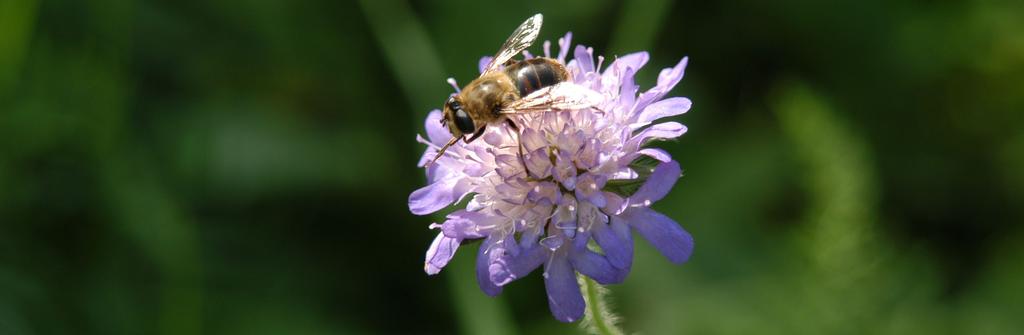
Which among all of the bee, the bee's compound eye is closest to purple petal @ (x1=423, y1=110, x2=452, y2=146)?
the bee

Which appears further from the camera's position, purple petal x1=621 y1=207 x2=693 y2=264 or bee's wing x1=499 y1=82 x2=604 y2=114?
bee's wing x1=499 y1=82 x2=604 y2=114

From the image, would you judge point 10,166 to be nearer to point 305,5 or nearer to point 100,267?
point 100,267

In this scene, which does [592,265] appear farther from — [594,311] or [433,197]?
[433,197]

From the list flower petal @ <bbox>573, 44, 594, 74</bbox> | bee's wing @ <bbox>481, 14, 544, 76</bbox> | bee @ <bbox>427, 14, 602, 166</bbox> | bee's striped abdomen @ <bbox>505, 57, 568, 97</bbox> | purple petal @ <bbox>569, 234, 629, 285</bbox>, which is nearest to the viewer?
purple petal @ <bbox>569, 234, 629, 285</bbox>

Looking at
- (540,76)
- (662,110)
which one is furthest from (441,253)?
(662,110)

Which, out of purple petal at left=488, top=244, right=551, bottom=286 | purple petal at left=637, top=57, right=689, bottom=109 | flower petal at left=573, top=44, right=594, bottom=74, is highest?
flower petal at left=573, top=44, right=594, bottom=74

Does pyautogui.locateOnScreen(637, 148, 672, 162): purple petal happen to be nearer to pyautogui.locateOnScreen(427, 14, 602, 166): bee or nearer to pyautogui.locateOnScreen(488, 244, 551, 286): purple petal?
pyautogui.locateOnScreen(427, 14, 602, 166): bee

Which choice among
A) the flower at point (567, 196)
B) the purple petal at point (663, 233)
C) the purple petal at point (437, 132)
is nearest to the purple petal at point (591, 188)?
the flower at point (567, 196)

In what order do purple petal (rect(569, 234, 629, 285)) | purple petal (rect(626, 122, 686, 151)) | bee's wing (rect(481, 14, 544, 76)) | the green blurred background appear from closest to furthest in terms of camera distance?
1. purple petal (rect(569, 234, 629, 285))
2. purple petal (rect(626, 122, 686, 151))
3. bee's wing (rect(481, 14, 544, 76))
4. the green blurred background
